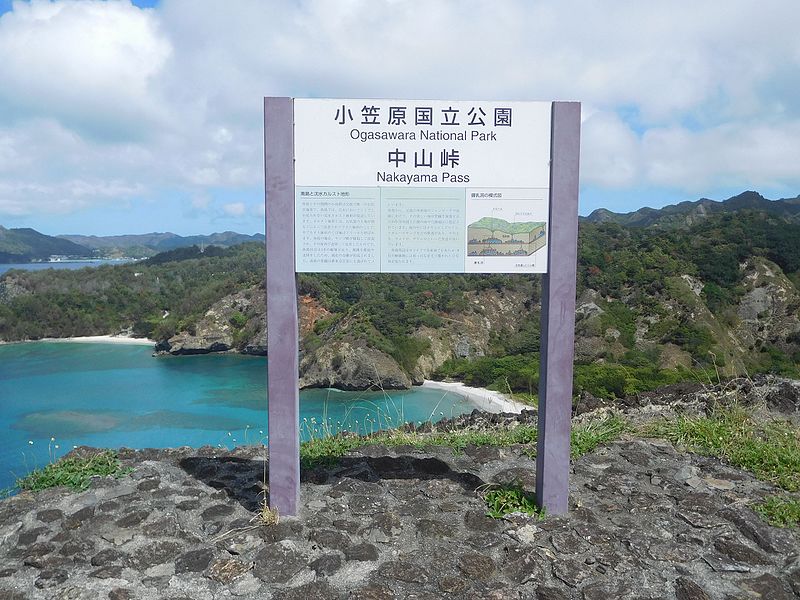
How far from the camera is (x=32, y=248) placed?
161 metres

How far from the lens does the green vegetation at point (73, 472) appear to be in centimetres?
376

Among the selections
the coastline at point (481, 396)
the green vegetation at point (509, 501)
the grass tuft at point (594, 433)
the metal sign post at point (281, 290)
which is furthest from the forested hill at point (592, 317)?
the metal sign post at point (281, 290)

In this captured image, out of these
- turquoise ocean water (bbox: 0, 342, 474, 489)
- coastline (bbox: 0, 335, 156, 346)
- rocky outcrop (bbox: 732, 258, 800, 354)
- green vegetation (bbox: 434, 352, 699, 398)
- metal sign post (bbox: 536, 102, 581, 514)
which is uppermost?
metal sign post (bbox: 536, 102, 581, 514)

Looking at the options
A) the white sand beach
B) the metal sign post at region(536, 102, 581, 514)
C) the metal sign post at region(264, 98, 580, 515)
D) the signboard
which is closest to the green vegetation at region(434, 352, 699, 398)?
the metal sign post at region(536, 102, 581, 514)

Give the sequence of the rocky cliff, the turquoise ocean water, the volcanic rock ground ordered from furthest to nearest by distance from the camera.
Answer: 1. the turquoise ocean water
2. the rocky cliff
3. the volcanic rock ground

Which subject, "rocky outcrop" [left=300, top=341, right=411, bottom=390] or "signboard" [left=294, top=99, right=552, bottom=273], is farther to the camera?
"rocky outcrop" [left=300, top=341, right=411, bottom=390]

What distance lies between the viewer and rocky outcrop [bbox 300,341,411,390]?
102 ft

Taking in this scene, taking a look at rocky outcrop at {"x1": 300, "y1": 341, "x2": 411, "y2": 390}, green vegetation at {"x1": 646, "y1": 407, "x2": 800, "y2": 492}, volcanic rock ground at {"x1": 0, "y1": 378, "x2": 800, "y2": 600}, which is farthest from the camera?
rocky outcrop at {"x1": 300, "y1": 341, "x2": 411, "y2": 390}

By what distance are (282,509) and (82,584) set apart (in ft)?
3.28

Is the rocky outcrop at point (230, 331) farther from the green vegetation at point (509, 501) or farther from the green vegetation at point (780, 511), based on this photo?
the green vegetation at point (780, 511)

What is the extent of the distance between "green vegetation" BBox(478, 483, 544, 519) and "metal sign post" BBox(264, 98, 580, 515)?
0.09 m

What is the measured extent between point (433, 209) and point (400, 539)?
1784mm

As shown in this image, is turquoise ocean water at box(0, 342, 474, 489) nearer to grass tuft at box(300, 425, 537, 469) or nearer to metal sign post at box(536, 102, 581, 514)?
grass tuft at box(300, 425, 537, 469)

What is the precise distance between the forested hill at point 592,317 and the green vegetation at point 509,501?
14.2 m
